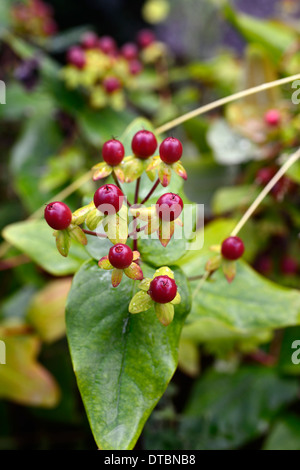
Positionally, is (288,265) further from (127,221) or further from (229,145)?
(127,221)

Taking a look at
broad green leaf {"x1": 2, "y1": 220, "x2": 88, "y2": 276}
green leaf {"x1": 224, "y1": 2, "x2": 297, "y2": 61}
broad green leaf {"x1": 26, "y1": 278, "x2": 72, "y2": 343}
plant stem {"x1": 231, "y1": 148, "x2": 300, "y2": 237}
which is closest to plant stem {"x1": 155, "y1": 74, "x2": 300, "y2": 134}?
plant stem {"x1": 231, "y1": 148, "x2": 300, "y2": 237}

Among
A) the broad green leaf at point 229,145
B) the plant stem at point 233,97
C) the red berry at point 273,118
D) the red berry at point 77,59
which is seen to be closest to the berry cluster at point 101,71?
the red berry at point 77,59

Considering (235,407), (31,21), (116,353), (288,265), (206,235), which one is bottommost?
(235,407)

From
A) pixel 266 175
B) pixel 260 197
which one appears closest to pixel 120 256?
pixel 260 197

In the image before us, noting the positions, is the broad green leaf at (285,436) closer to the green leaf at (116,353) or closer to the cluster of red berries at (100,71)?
the green leaf at (116,353)

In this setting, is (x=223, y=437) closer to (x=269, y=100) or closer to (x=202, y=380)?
(x=202, y=380)
